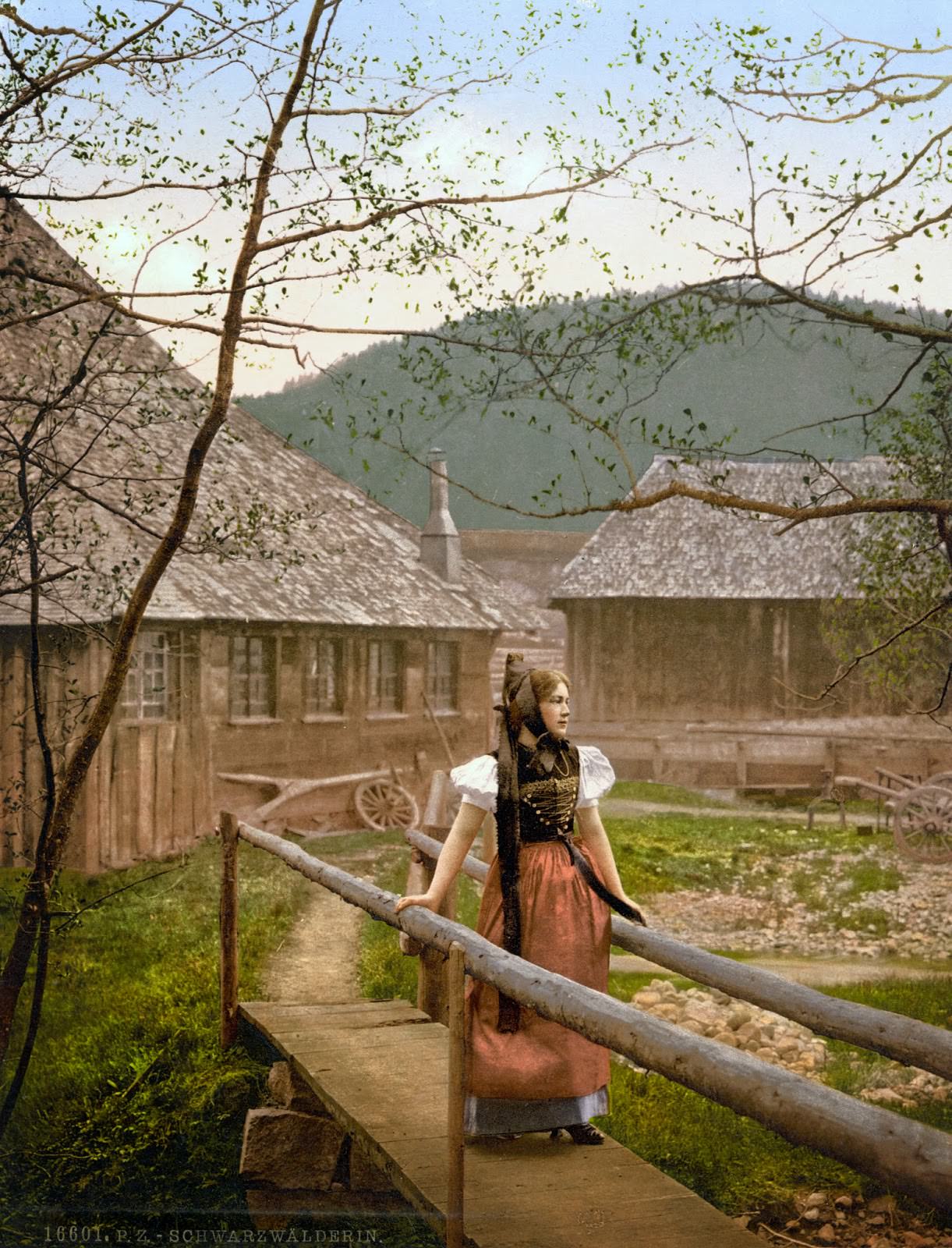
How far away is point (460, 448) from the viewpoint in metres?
55.9

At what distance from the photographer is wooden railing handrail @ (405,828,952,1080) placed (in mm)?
2693

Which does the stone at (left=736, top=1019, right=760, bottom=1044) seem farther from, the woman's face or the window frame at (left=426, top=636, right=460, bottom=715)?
the window frame at (left=426, top=636, right=460, bottom=715)

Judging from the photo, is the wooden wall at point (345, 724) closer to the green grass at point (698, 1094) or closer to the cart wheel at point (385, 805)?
the cart wheel at point (385, 805)

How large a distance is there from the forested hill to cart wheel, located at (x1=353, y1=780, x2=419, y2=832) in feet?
13.5

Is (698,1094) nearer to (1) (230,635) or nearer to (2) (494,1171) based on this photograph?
(2) (494,1171)

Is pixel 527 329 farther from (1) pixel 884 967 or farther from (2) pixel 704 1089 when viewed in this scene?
(1) pixel 884 967

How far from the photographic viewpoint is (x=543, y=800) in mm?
4070

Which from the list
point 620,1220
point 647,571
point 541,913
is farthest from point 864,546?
point 647,571

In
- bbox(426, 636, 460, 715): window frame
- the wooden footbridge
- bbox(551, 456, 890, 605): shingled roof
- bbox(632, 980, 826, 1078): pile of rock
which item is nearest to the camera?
the wooden footbridge

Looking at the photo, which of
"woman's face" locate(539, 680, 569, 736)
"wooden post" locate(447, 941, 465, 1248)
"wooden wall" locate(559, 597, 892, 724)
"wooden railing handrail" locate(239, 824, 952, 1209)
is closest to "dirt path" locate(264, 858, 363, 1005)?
"woman's face" locate(539, 680, 569, 736)

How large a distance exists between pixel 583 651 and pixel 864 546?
51.7 feet

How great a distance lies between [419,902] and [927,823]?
35.6ft

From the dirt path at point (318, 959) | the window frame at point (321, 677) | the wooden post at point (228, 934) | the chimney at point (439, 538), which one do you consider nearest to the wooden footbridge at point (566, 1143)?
the wooden post at point (228, 934)

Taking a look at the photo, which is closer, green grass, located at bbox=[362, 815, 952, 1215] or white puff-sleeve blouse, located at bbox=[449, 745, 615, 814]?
white puff-sleeve blouse, located at bbox=[449, 745, 615, 814]
